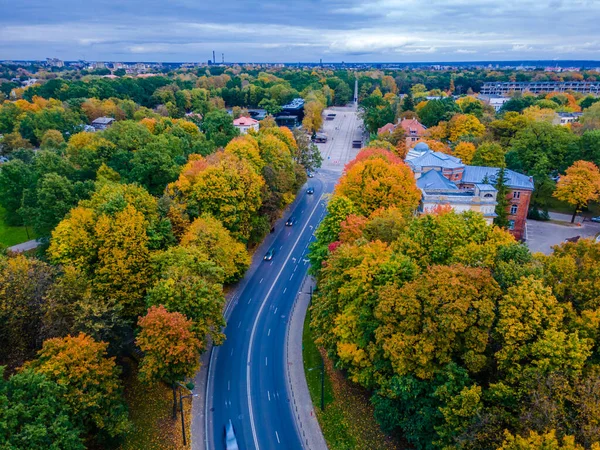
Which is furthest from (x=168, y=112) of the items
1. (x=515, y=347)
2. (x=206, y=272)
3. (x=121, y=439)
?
(x=515, y=347)

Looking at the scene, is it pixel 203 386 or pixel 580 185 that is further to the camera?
pixel 580 185

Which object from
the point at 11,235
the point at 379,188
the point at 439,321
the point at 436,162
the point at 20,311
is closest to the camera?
the point at 439,321

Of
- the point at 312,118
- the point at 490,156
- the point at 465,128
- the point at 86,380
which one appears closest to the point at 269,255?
the point at 86,380

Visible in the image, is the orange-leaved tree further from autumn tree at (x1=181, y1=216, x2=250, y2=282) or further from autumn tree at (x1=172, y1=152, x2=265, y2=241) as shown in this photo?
autumn tree at (x1=181, y1=216, x2=250, y2=282)

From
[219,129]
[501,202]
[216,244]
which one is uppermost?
[219,129]

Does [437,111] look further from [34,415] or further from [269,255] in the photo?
[34,415]

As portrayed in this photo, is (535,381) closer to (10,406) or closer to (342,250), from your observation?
(342,250)

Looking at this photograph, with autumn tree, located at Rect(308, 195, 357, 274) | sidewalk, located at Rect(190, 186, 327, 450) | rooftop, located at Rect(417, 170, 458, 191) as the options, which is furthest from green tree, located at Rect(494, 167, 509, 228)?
sidewalk, located at Rect(190, 186, 327, 450)

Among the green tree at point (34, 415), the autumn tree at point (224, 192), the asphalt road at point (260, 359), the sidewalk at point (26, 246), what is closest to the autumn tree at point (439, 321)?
the asphalt road at point (260, 359)
